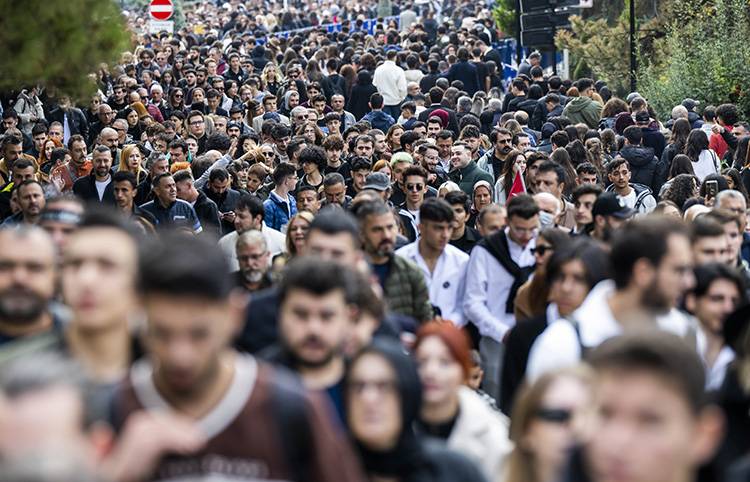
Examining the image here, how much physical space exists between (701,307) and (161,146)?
10746 mm

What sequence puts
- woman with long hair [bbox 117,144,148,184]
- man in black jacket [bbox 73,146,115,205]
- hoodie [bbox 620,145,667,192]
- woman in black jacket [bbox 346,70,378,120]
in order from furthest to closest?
1. woman in black jacket [bbox 346,70,378,120]
2. hoodie [bbox 620,145,667,192]
3. woman with long hair [bbox 117,144,148,184]
4. man in black jacket [bbox 73,146,115,205]

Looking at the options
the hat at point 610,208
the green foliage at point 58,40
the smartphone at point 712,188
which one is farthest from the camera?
the smartphone at point 712,188

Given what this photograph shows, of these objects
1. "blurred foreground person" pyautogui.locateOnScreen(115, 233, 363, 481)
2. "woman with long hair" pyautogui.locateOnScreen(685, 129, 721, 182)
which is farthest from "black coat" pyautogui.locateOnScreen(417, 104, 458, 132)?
"blurred foreground person" pyautogui.locateOnScreen(115, 233, 363, 481)

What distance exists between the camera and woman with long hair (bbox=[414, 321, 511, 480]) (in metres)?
5.91

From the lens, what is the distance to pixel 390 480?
497cm

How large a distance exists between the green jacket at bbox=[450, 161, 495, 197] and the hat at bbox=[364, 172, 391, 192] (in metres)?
2.08

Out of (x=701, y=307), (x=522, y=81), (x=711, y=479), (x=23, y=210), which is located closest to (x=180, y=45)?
(x=522, y=81)

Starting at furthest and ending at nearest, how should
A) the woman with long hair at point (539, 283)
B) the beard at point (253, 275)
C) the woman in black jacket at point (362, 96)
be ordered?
the woman in black jacket at point (362, 96)
the beard at point (253, 275)
the woman with long hair at point (539, 283)

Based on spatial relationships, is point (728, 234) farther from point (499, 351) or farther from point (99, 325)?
point (99, 325)

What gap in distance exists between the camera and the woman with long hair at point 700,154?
15492 mm

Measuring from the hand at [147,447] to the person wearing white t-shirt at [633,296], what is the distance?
A: 2.72m

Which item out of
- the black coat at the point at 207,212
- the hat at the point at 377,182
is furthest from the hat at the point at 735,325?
the black coat at the point at 207,212

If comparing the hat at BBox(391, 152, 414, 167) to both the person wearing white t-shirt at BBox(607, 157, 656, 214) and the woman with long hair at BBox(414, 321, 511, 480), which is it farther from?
the woman with long hair at BBox(414, 321, 511, 480)

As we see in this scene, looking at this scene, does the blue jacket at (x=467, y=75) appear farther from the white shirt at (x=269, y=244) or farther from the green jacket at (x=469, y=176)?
the white shirt at (x=269, y=244)
